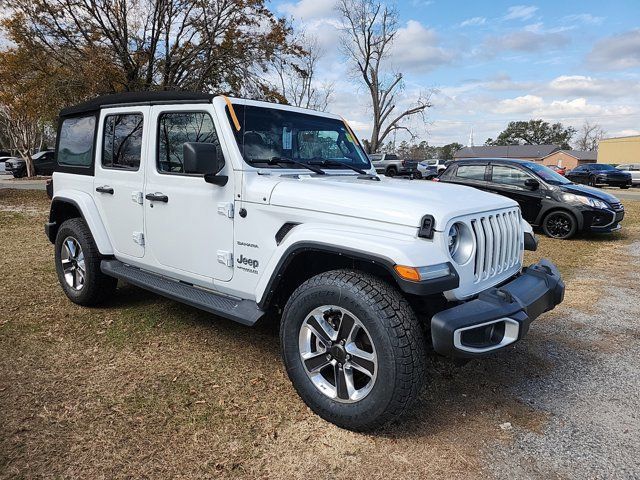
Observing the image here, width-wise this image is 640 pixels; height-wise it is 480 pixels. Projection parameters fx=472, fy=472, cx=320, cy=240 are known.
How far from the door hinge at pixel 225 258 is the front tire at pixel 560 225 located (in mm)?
7707

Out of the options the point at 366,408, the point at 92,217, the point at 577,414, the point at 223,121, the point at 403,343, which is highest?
the point at 223,121

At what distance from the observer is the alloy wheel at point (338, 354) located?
104 inches

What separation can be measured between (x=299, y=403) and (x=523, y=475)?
4.37 feet

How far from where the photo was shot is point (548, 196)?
9.11 metres

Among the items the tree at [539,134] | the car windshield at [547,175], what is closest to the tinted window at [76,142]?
the car windshield at [547,175]

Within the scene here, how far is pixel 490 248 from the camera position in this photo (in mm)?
2922

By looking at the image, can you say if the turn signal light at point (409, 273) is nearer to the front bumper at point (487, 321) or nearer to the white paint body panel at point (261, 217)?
the white paint body panel at point (261, 217)

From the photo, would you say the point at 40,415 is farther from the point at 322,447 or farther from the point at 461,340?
the point at 461,340

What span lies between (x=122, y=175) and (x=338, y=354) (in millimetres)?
2564

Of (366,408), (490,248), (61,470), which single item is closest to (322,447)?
(366,408)

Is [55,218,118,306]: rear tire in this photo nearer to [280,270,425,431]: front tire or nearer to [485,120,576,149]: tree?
[280,270,425,431]: front tire

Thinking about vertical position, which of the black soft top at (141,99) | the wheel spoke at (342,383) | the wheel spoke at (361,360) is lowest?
the wheel spoke at (342,383)

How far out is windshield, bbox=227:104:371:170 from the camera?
134 inches

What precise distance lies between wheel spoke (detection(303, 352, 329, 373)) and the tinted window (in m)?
3.03
